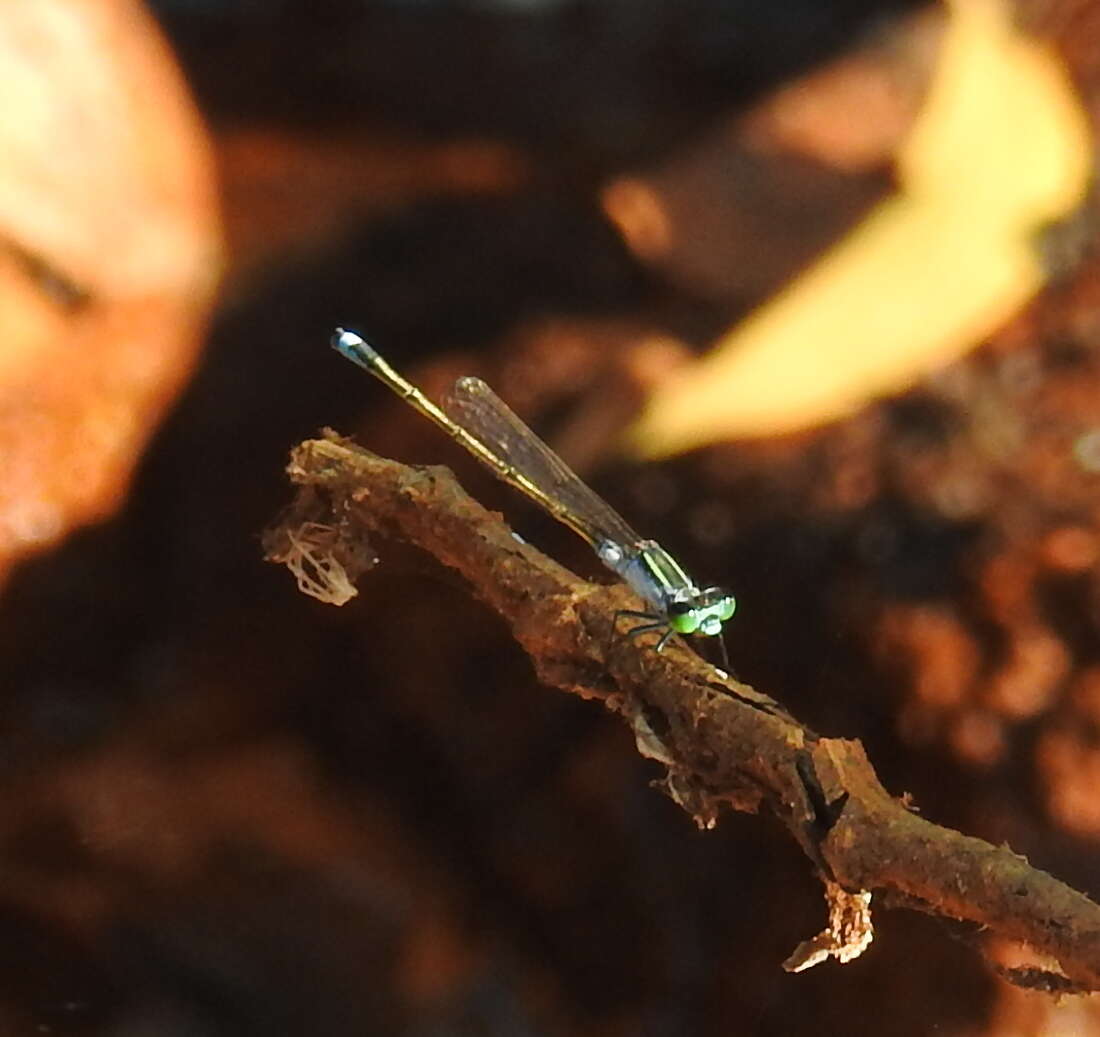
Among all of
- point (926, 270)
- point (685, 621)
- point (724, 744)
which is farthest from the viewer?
point (926, 270)

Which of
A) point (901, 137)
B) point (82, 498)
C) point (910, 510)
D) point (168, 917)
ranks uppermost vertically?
point (901, 137)

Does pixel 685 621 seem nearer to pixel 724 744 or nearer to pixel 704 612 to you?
pixel 704 612

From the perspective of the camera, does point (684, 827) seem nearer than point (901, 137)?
Yes

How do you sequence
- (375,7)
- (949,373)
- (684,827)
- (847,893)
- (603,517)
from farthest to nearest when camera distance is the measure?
(375,7) < (949,373) < (684,827) < (603,517) < (847,893)

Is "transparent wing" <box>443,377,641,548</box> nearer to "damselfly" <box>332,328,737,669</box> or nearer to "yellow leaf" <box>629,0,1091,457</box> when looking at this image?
"damselfly" <box>332,328,737,669</box>

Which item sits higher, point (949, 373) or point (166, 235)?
point (949, 373)

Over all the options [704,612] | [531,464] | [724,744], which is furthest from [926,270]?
[724,744]

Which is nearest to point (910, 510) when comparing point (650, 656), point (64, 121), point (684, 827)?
point (684, 827)

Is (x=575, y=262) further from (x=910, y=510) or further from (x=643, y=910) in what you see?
(x=643, y=910)
